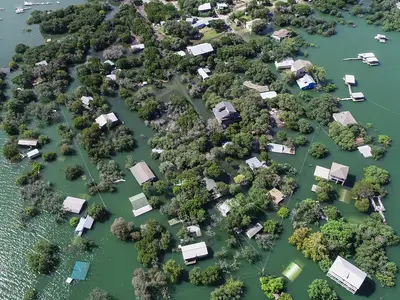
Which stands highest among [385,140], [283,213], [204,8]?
[204,8]

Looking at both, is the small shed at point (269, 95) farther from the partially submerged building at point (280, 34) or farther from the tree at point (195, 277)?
the tree at point (195, 277)

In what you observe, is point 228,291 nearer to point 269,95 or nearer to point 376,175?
point 376,175

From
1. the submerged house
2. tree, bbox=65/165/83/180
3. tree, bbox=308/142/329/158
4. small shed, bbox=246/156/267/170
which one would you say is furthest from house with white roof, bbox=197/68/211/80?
tree, bbox=65/165/83/180

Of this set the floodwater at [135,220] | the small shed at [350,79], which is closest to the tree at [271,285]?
the floodwater at [135,220]

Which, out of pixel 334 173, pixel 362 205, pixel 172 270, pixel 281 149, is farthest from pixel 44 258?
pixel 362 205

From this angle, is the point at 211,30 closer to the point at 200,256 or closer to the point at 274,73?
the point at 274,73

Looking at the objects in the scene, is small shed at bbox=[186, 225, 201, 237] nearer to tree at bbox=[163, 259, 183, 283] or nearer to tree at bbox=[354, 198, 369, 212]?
tree at bbox=[163, 259, 183, 283]

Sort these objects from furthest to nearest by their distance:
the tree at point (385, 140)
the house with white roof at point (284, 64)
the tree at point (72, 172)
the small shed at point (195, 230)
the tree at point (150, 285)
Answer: the house with white roof at point (284, 64) < the tree at point (385, 140) < the tree at point (72, 172) < the small shed at point (195, 230) < the tree at point (150, 285)
